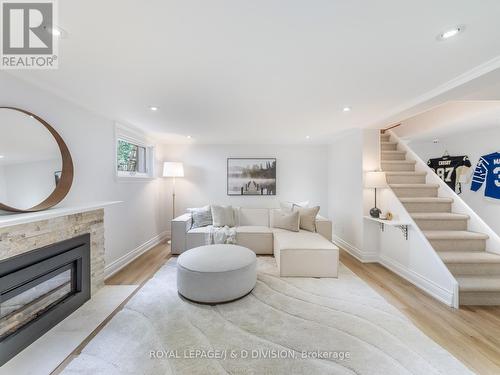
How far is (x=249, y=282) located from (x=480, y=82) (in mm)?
2951

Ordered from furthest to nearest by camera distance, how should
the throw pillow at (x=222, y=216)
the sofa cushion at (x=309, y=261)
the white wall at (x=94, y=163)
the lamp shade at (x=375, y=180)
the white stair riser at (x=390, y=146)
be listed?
the white stair riser at (x=390, y=146) < the throw pillow at (x=222, y=216) < the lamp shade at (x=375, y=180) < the sofa cushion at (x=309, y=261) < the white wall at (x=94, y=163)

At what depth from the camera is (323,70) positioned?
1.78 m

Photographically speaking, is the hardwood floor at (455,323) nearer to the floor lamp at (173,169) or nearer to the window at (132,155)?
the floor lamp at (173,169)

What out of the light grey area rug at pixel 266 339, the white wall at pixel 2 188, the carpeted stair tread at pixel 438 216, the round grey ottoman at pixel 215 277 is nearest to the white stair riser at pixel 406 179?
the carpeted stair tread at pixel 438 216

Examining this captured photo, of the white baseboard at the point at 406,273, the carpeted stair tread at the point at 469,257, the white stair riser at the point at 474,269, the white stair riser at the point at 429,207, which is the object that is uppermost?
the white stair riser at the point at 429,207

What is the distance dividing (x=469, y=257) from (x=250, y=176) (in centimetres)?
378

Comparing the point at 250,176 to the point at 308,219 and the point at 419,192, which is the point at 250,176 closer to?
the point at 308,219

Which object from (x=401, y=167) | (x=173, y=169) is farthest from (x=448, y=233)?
(x=173, y=169)

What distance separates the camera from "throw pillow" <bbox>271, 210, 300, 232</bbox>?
151 inches

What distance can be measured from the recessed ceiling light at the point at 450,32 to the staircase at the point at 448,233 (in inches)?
95.5

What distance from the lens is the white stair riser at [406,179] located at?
3.75 meters

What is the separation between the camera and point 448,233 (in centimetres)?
292

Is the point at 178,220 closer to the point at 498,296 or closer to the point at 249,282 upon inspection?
the point at 249,282

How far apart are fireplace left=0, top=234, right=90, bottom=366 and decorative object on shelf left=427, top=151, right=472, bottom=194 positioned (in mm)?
6692
